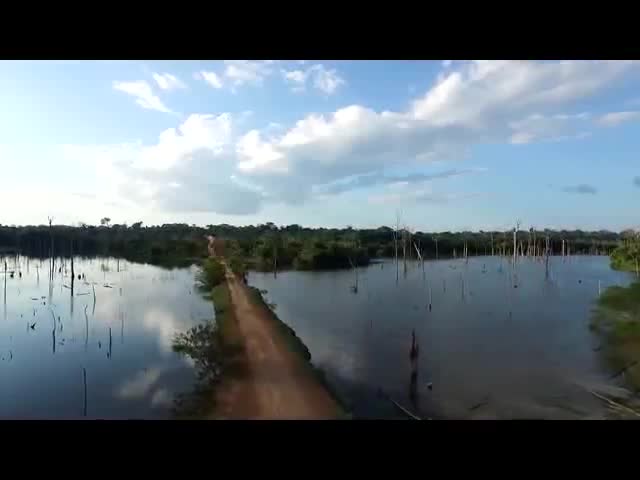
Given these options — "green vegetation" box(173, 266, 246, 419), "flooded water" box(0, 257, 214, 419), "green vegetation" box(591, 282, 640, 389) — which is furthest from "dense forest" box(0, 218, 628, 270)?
"green vegetation" box(173, 266, 246, 419)

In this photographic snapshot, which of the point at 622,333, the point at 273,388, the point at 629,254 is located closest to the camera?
the point at 273,388

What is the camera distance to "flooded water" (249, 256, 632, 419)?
8.01m

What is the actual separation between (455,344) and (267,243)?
2225 cm

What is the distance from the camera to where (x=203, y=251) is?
34.0 metres

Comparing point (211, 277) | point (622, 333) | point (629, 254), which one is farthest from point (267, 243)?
point (622, 333)

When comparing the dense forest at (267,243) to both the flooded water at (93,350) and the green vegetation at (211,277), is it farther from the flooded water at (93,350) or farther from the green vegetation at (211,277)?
the flooded water at (93,350)

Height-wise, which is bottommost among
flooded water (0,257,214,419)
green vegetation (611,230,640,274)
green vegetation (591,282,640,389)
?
flooded water (0,257,214,419)

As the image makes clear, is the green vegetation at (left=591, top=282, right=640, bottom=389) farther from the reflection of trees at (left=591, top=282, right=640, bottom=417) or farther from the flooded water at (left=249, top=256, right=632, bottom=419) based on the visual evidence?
the flooded water at (left=249, top=256, right=632, bottom=419)

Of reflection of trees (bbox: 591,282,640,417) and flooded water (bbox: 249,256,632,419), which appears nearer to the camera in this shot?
flooded water (bbox: 249,256,632,419)

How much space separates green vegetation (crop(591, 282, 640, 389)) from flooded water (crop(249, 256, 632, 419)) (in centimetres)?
33

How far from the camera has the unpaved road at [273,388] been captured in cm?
666

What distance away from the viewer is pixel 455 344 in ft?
38.7

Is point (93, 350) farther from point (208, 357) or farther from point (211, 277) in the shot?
point (211, 277)
